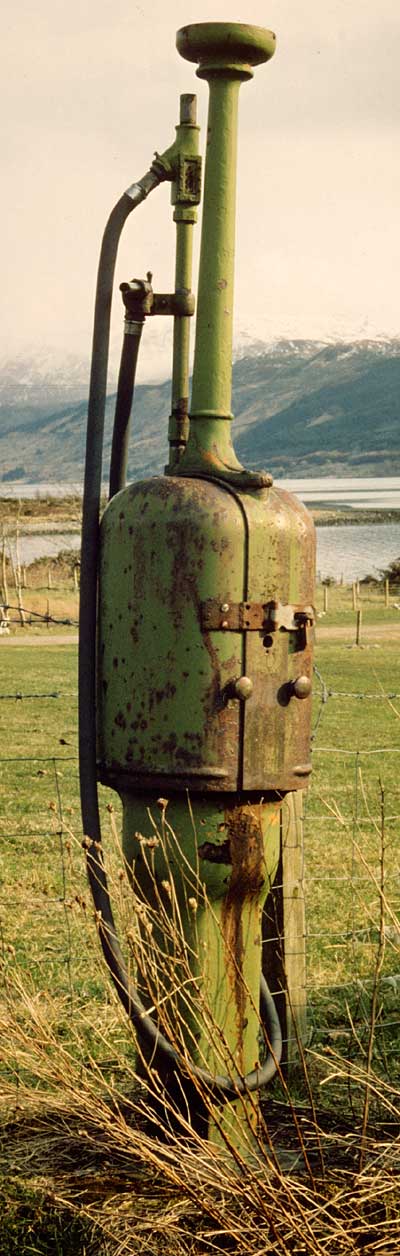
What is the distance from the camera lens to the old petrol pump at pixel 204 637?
3.50 meters

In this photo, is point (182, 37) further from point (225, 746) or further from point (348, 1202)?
point (348, 1202)

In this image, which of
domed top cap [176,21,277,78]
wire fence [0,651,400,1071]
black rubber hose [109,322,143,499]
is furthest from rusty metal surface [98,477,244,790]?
domed top cap [176,21,277,78]

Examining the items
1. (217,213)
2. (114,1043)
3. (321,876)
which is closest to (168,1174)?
(114,1043)

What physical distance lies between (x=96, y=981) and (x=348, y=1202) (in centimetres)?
296

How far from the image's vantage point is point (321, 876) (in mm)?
8695

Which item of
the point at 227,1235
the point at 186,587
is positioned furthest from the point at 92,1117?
the point at 186,587

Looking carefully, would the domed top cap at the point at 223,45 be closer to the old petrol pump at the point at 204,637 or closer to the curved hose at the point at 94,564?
the old petrol pump at the point at 204,637

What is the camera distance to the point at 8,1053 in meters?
3.59

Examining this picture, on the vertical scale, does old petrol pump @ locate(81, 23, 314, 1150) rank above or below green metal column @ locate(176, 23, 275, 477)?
below

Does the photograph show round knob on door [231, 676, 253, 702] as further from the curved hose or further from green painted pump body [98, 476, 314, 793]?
the curved hose

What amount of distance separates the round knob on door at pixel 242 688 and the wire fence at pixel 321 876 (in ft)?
1.12

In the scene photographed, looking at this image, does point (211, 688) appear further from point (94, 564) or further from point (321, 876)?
point (321, 876)

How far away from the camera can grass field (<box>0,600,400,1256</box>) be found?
133 inches

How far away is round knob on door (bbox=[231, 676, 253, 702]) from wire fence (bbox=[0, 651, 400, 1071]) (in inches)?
13.4
